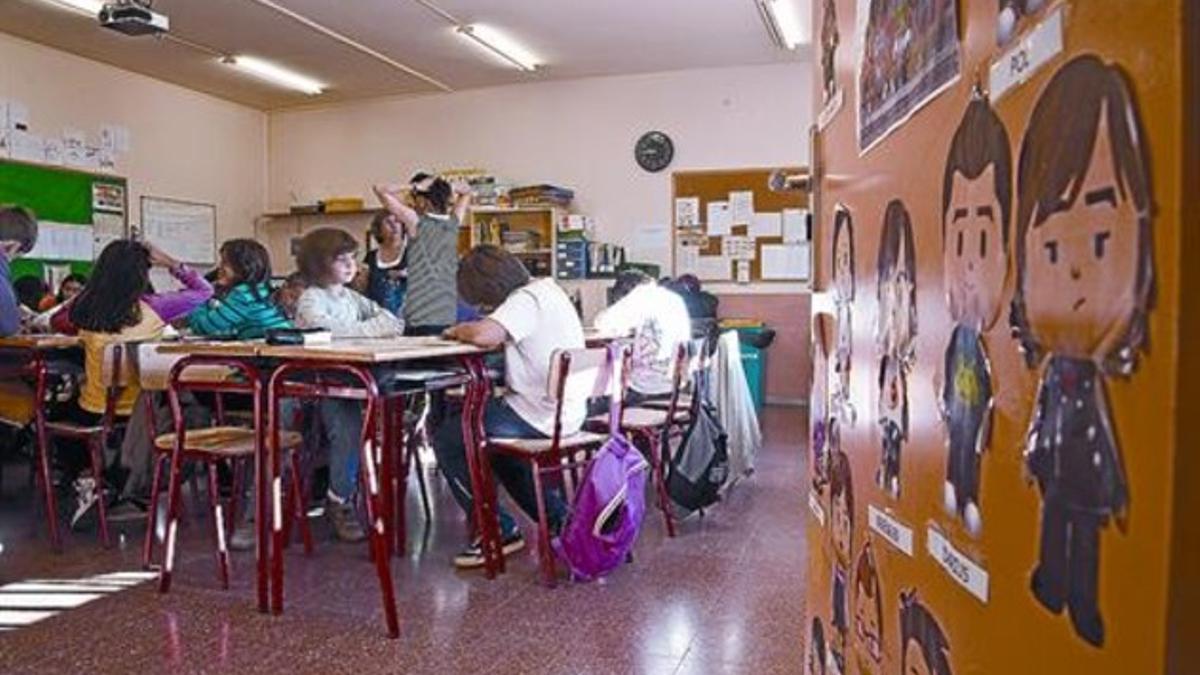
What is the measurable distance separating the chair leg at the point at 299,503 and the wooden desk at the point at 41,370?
2.63 ft

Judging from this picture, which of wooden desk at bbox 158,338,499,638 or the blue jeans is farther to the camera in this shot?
the blue jeans

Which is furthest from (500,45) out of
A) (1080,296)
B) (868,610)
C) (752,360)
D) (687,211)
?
(1080,296)

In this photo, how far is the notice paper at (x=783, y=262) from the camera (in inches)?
275

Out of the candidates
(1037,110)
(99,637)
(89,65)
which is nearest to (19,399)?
(99,637)

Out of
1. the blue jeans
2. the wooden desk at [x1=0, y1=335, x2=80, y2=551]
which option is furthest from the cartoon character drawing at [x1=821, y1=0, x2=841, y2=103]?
the wooden desk at [x1=0, y1=335, x2=80, y2=551]

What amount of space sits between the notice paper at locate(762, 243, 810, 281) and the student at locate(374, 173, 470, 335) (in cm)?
385

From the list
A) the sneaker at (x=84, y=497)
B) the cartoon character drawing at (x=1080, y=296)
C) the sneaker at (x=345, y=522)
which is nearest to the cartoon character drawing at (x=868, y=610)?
the cartoon character drawing at (x=1080, y=296)

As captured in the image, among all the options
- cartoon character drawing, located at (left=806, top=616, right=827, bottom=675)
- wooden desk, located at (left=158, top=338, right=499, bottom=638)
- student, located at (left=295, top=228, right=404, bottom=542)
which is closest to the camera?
cartoon character drawing, located at (left=806, top=616, right=827, bottom=675)

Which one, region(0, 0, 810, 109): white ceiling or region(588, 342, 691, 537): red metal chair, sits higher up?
region(0, 0, 810, 109): white ceiling

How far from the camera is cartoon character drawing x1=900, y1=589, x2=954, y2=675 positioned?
61 cm

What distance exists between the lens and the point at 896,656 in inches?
A: 28.6

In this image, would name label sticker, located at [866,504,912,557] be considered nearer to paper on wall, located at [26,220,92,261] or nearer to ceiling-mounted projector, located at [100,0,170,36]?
ceiling-mounted projector, located at [100,0,170,36]

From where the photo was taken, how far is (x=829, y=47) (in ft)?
3.44

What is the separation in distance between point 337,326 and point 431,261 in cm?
47
